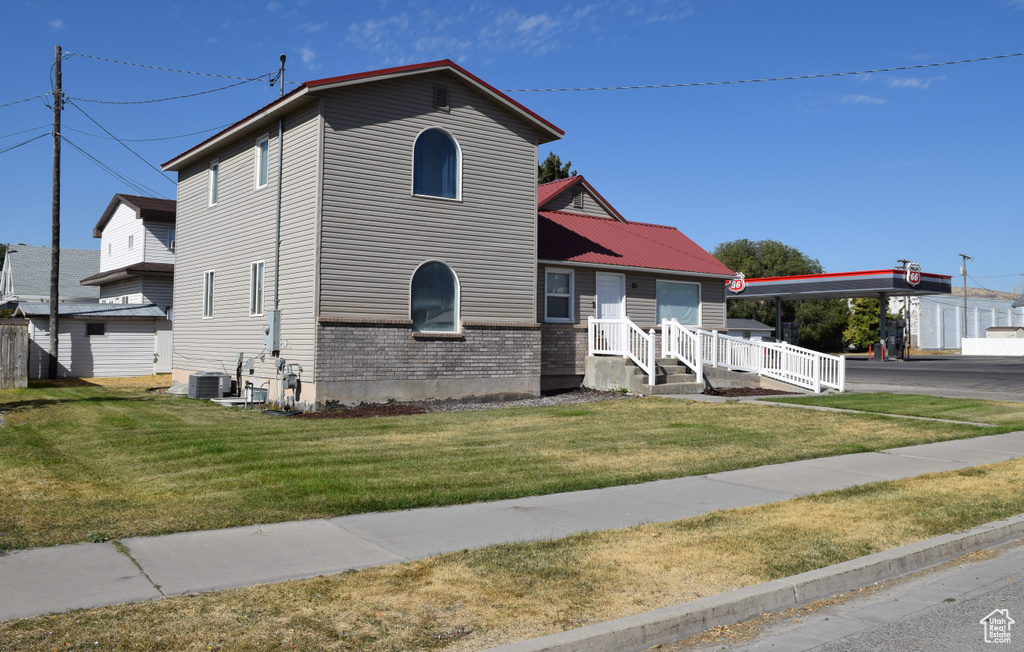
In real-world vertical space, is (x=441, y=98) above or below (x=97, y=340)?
above

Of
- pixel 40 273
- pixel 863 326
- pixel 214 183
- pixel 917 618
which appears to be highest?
pixel 214 183

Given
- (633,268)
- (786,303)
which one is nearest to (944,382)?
(633,268)

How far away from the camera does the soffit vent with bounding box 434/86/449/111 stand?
61.4 feet

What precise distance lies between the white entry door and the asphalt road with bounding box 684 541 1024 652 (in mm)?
16635

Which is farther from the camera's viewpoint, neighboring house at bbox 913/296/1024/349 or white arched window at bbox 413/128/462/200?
neighboring house at bbox 913/296/1024/349

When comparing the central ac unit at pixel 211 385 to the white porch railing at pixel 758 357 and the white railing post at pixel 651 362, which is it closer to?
the white railing post at pixel 651 362

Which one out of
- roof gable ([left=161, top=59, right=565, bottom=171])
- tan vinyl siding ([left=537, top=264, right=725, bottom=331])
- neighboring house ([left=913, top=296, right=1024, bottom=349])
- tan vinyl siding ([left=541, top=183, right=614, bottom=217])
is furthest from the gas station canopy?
neighboring house ([left=913, top=296, right=1024, bottom=349])

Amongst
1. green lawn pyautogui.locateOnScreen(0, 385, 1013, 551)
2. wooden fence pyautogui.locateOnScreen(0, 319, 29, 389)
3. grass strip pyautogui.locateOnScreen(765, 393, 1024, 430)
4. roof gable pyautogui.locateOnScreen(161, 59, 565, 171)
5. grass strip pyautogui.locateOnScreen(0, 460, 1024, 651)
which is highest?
roof gable pyautogui.locateOnScreen(161, 59, 565, 171)

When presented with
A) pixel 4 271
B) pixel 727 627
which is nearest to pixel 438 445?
pixel 727 627

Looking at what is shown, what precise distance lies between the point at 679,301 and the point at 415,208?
10.2m

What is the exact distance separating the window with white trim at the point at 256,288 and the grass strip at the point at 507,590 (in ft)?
46.8

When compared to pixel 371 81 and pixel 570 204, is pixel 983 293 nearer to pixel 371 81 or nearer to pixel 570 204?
pixel 570 204

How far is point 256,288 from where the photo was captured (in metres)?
19.6

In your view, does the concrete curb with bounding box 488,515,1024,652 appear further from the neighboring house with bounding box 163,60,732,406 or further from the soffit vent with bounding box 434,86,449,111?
the soffit vent with bounding box 434,86,449,111
